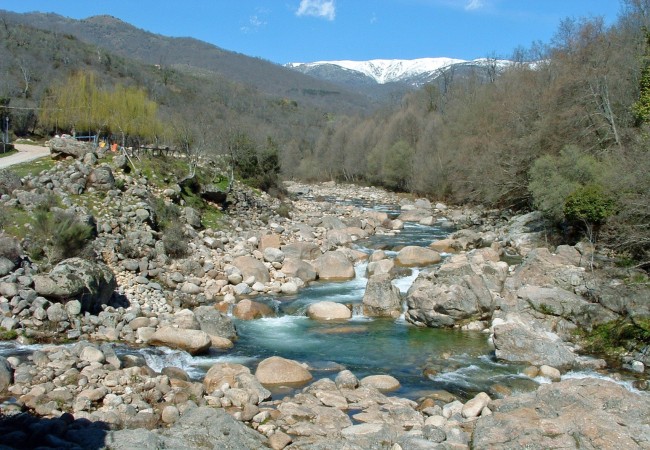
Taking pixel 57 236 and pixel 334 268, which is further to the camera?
pixel 334 268

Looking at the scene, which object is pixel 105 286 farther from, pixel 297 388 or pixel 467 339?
pixel 467 339

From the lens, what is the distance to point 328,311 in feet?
64.1

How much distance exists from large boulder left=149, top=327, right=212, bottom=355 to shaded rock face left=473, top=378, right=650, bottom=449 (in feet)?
25.6

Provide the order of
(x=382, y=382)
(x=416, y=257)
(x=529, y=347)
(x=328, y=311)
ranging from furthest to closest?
(x=416, y=257) → (x=328, y=311) → (x=529, y=347) → (x=382, y=382)

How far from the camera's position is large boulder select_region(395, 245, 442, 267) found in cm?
2653

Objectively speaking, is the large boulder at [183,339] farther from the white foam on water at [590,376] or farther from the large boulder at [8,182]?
the large boulder at [8,182]

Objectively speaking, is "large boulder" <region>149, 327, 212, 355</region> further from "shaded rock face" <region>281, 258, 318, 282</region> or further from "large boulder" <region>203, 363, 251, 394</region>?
"shaded rock face" <region>281, 258, 318, 282</region>

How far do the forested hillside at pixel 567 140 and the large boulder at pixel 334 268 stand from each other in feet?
32.0

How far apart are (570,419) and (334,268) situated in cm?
1570

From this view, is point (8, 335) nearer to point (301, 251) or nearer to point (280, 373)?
point (280, 373)

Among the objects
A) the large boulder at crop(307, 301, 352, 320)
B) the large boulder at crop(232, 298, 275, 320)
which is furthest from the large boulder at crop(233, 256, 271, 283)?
the large boulder at crop(307, 301, 352, 320)

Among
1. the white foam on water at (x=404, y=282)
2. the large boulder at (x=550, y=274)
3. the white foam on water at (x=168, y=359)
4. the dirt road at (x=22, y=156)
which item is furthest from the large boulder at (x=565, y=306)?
the dirt road at (x=22, y=156)

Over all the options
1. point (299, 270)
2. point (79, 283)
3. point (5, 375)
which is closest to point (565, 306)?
point (299, 270)

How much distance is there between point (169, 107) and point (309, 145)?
80.4 ft
